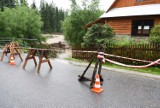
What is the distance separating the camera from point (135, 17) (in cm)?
1884

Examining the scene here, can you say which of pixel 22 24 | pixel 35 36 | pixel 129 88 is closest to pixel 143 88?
pixel 129 88

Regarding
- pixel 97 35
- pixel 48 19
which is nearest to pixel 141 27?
pixel 97 35

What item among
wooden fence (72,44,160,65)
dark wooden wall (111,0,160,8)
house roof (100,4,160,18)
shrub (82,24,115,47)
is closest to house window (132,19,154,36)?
house roof (100,4,160,18)

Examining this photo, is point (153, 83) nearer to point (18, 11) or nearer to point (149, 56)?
point (149, 56)

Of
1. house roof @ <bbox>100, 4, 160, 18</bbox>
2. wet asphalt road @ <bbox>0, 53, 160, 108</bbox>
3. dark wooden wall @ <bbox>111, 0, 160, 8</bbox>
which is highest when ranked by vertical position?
dark wooden wall @ <bbox>111, 0, 160, 8</bbox>

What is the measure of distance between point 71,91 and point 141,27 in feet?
48.7

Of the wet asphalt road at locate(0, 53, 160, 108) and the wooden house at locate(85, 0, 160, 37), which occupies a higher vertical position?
the wooden house at locate(85, 0, 160, 37)

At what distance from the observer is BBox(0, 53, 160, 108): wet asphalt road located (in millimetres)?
5332

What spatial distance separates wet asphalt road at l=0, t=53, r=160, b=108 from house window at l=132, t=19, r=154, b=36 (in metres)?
11.6

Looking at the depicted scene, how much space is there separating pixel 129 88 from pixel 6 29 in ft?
68.8

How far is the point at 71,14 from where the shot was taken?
99.4ft

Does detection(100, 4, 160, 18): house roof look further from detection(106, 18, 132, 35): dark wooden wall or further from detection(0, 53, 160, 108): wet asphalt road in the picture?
detection(0, 53, 160, 108): wet asphalt road

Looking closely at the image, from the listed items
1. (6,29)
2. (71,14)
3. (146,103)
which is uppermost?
(71,14)

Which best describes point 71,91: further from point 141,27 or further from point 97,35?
point 141,27
